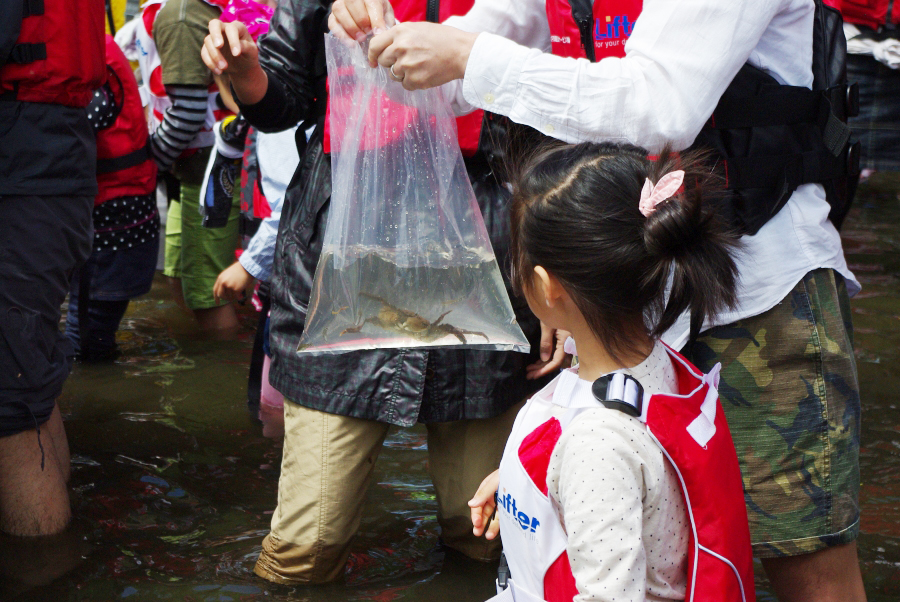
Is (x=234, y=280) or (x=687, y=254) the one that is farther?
(x=234, y=280)

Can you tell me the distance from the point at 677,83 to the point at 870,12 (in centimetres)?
352

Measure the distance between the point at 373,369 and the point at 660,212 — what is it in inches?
38.3

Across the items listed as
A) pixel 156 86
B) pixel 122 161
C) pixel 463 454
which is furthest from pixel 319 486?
pixel 156 86

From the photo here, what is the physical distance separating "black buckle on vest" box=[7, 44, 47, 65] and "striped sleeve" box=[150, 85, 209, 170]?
1.29 meters

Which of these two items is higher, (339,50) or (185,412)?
(339,50)

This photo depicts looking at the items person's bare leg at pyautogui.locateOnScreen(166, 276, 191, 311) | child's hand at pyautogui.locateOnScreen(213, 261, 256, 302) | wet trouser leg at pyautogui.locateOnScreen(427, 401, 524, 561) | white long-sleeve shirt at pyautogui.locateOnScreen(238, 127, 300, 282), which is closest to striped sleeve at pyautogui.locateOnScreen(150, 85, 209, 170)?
white long-sleeve shirt at pyautogui.locateOnScreen(238, 127, 300, 282)

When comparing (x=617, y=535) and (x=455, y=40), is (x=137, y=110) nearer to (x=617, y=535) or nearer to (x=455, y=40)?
(x=455, y=40)

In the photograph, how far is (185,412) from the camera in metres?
3.70

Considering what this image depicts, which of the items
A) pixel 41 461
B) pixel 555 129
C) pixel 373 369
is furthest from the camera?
pixel 41 461

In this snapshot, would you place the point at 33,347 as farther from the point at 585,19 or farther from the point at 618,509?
the point at 618,509

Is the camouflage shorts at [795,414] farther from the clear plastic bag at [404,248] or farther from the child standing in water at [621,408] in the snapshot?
the clear plastic bag at [404,248]

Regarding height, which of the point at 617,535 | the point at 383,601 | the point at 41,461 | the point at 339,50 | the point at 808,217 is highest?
the point at 339,50

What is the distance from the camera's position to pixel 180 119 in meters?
3.77

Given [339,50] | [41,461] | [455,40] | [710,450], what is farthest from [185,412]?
[710,450]
